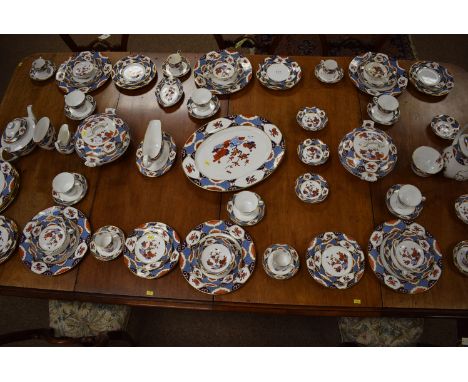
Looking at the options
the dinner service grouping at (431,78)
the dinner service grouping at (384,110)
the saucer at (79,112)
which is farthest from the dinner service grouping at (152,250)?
the dinner service grouping at (431,78)

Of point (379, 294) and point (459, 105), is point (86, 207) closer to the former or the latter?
point (379, 294)

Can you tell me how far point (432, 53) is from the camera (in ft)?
10.0

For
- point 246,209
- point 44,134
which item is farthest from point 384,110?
point 44,134

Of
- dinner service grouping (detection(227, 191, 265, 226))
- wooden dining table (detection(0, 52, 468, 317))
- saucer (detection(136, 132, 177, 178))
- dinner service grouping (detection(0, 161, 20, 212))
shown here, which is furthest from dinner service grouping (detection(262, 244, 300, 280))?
dinner service grouping (detection(0, 161, 20, 212))

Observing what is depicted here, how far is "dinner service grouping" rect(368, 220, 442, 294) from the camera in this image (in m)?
1.23

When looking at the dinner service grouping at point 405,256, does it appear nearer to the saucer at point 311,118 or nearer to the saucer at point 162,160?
the saucer at point 311,118

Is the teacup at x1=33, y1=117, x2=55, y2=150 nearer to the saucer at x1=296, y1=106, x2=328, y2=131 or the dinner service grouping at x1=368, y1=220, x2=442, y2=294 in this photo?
the saucer at x1=296, y1=106, x2=328, y2=131

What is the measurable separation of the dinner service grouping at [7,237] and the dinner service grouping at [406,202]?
1.63 metres

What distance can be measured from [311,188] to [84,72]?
1397mm

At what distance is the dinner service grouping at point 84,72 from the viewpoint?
5.78 ft

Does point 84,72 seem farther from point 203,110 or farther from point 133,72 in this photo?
point 203,110

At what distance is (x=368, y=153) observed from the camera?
4.78ft

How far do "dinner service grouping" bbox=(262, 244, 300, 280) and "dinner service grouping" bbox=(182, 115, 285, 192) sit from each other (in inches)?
12.5

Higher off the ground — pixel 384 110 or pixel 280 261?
pixel 384 110
